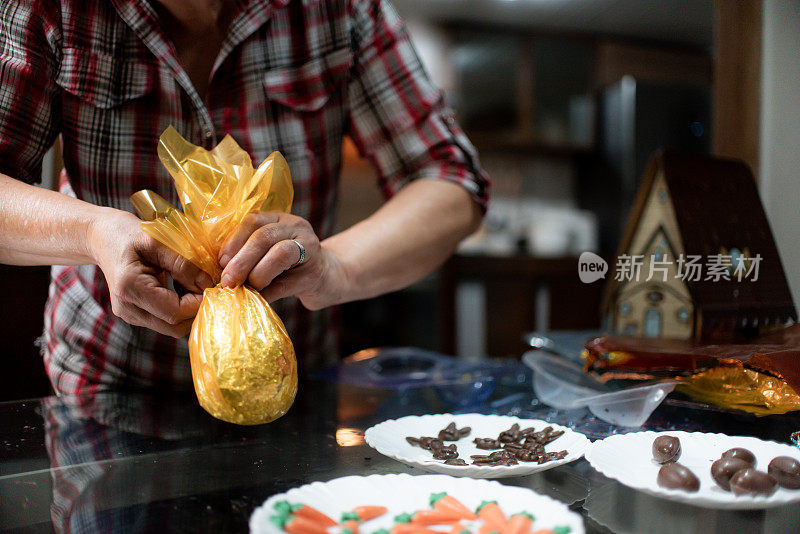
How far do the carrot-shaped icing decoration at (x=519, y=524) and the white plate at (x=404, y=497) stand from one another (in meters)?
0.01

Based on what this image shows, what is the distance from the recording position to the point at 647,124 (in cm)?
378

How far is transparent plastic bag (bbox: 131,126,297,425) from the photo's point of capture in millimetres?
663

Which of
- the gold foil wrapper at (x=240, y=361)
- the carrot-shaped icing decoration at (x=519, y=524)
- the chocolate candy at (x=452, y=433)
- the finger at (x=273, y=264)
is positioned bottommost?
the chocolate candy at (x=452, y=433)

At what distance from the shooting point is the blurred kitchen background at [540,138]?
11.8 ft

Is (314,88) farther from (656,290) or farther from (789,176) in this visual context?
(789,176)

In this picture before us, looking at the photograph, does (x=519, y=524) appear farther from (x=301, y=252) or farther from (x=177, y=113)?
(x=177, y=113)

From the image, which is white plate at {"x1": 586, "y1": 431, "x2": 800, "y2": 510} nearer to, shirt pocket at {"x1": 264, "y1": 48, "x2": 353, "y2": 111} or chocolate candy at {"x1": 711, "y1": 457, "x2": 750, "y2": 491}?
chocolate candy at {"x1": 711, "y1": 457, "x2": 750, "y2": 491}

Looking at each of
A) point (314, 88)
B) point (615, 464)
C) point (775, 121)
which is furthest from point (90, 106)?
point (775, 121)

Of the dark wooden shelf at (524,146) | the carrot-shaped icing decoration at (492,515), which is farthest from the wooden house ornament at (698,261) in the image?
the dark wooden shelf at (524,146)

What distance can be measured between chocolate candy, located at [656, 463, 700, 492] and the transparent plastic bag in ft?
1.30

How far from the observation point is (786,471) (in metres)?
0.61

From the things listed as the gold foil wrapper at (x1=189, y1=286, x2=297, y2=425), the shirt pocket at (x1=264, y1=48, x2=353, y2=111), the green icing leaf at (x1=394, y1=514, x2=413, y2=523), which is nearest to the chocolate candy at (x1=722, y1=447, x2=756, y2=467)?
the green icing leaf at (x1=394, y1=514, x2=413, y2=523)

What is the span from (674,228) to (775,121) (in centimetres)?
41

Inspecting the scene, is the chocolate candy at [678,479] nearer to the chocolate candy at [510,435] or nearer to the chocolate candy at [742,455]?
the chocolate candy at [742,455]
